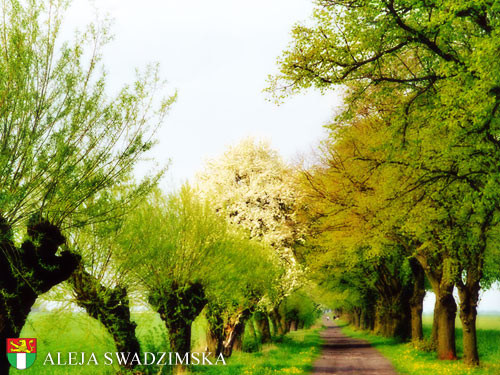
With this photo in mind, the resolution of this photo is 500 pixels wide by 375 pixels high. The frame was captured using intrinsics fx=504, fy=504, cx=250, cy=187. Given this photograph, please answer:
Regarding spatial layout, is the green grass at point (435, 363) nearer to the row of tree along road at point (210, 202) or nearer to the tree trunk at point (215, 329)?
the row of tree along road at point (210, 202)

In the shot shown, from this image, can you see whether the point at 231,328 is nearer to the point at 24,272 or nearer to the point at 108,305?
the point at 108,305

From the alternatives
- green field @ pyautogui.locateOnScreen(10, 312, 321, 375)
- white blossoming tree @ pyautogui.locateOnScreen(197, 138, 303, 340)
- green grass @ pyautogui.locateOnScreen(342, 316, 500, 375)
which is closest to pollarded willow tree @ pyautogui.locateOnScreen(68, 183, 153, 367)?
green field @ pyautogui.locateOnScreen(10, 312, 321, 375)

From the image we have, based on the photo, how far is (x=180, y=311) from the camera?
21078 millimetres

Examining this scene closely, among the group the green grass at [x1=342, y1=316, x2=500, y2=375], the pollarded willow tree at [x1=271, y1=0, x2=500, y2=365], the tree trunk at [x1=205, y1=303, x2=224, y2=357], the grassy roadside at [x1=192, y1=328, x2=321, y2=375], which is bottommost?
the grassy roadside at [x1=192, y1=328, x2=321, y2=375]

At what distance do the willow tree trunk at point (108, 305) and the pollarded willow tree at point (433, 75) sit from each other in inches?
346

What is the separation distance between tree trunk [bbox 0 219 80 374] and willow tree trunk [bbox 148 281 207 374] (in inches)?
312

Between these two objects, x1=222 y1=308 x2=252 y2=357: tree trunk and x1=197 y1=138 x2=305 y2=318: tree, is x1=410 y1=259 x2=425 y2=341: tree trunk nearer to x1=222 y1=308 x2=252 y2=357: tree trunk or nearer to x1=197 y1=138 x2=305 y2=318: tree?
x1=197 y1=138 x2=305 y2=318: tree

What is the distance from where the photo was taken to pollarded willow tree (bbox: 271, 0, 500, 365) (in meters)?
13.0

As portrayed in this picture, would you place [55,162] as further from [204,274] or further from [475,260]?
[475,260]

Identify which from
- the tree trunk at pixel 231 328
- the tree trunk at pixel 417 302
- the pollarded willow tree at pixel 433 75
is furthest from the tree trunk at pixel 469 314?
the tree trunk at pixel 231 328

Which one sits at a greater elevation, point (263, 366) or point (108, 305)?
point (108, 305)

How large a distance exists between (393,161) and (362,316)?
65963mm

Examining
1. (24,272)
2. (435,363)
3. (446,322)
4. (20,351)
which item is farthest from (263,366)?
(24,272)

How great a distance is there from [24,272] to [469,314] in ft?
66.5
